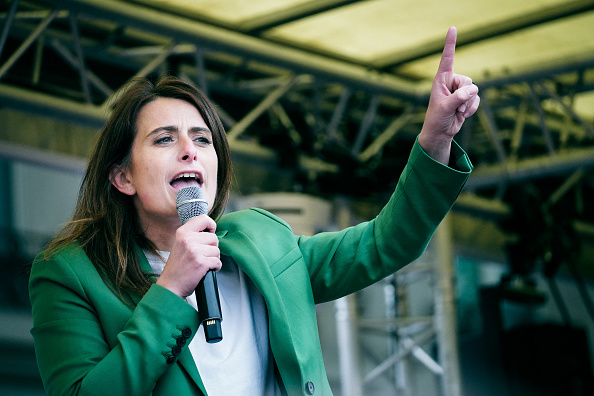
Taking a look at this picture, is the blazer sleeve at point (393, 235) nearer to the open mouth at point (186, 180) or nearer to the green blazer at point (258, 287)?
the green blazer at point (258, 287)

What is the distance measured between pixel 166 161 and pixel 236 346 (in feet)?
1.01

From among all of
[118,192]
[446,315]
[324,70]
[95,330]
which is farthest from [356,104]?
[95,330]

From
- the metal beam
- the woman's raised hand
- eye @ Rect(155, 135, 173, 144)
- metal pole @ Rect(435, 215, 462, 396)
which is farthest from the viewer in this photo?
metal pole @ Rect(435, 215, 462, 396)

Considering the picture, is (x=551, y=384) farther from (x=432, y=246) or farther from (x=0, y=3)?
(x=0, y=3)

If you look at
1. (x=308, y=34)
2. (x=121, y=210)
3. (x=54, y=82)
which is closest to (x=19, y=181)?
(x=54, y=82)

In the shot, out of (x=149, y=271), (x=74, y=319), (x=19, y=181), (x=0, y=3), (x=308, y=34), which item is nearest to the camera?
(x=74, y=319)

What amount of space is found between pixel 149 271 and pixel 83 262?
11 centimetres

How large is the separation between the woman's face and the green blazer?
9 centimetres

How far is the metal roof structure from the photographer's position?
4.70m

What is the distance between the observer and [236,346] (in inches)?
51.4

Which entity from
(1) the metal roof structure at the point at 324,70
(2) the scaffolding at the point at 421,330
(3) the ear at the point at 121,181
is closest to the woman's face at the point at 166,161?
(3) the ear at the point at 121,181

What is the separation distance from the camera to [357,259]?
1.39m

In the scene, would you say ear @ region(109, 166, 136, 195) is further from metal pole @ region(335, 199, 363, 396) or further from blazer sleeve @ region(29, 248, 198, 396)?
metal pole @ region(335, 199, 363, 396)

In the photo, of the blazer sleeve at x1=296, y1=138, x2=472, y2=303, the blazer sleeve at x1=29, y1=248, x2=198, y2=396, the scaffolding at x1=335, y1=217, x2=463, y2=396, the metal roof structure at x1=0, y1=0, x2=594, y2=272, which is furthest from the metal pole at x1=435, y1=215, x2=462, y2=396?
the blazer sleeve at x1=29, y1=248, x2=198, y2=396
